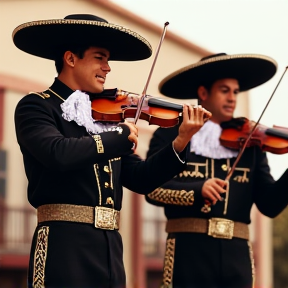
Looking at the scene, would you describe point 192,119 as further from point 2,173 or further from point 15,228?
point 15,228

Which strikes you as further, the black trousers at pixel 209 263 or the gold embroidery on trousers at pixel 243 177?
the gold embroidery on trousers at pixel 243 177

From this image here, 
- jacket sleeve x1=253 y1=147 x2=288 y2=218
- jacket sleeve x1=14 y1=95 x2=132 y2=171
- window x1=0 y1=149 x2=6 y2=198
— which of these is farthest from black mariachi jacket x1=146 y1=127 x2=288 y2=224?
A: window x1=0 y1=149 x2=6 y2=198

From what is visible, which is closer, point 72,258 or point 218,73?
point 72,258

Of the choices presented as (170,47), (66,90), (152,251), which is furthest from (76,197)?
(152,251)

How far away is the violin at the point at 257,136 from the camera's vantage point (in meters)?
5.87

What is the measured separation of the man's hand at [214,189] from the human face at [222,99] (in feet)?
2.25

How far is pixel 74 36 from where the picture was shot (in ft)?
16.4

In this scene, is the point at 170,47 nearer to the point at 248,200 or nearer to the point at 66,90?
the point at 248,200

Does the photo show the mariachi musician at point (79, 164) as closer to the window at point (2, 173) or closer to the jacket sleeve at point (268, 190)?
the jacket sleeve at point (268, 190)

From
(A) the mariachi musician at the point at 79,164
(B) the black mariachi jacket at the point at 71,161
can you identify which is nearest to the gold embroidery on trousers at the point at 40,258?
(A) the mariachi musician at the point at 79,164

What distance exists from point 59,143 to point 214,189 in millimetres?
1348

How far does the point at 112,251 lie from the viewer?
4.72m

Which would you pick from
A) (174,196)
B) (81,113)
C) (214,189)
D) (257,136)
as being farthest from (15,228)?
(81,113)

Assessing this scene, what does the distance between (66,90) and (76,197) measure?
60 centimetres
